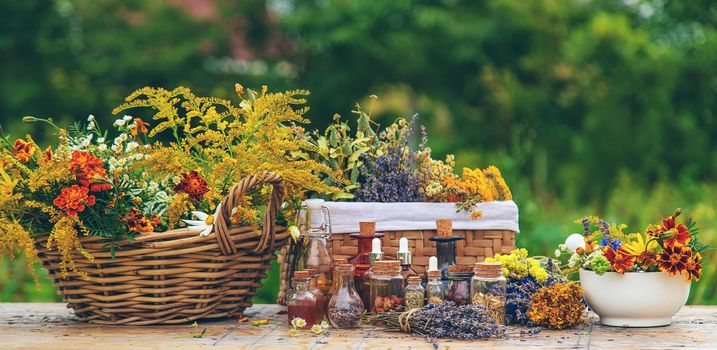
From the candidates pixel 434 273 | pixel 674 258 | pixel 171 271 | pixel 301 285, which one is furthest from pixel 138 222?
pixel 674 258

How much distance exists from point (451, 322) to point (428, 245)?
0.49 m

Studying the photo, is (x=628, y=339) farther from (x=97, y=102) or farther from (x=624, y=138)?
(x=97, y=102)

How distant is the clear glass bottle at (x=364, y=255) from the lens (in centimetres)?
277

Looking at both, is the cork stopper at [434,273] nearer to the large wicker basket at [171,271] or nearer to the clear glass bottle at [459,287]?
the clear glass bottle at [459,287]

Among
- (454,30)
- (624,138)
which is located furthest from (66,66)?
(624,138)

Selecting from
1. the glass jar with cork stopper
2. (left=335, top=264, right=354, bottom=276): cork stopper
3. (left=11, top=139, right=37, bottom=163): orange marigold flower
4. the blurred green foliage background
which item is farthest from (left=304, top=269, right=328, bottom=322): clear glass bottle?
the blurred green foliage background

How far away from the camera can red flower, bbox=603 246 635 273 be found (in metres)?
2.65

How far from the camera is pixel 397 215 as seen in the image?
3.00 m

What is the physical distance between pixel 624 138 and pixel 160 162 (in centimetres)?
511

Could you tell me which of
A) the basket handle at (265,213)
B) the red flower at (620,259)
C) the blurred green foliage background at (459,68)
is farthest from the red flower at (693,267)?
the blurred green foliage background at (459,68)

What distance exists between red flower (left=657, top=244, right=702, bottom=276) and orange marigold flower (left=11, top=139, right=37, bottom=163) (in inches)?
68.2

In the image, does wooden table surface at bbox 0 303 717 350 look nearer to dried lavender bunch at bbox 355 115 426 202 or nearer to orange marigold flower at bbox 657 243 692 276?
orange marigold flower at bbox 657 243 692 276

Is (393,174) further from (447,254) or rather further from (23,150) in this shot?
(23,150)

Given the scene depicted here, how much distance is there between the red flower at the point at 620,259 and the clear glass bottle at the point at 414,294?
0.51m
